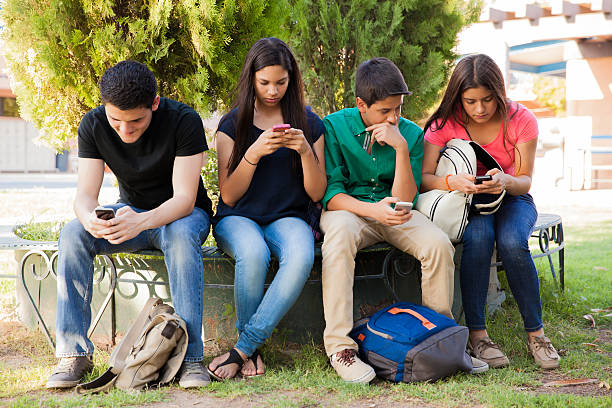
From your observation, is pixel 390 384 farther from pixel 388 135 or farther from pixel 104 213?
pixel 104 213

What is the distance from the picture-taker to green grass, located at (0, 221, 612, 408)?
2.82 meters

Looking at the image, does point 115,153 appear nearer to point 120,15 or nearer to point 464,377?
point 120,15

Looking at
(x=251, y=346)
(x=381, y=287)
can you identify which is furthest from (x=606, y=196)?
(x=251, y=346)

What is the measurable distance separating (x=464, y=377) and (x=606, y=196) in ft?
33.9

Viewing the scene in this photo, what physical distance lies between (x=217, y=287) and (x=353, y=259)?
2.67 feet

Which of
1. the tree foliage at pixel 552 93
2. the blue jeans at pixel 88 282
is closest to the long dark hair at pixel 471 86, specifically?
the blue jeans at pixel 88 282

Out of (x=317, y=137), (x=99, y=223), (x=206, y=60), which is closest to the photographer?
(x=99, y=223)

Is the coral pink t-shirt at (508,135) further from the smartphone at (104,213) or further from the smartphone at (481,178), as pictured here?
the smartphone at (104,213)

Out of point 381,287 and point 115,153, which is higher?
point 115,153

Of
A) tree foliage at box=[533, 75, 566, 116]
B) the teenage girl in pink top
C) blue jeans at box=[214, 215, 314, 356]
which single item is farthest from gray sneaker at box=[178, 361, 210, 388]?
tree foliage at box=[533, 75, 566, 116]

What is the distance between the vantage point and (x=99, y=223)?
9.90ft

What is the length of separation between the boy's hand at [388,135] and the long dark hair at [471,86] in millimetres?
443

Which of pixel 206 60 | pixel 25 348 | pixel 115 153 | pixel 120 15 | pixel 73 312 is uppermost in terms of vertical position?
pixel 120 15

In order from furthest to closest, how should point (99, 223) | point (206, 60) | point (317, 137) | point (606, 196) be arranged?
1. point (606, 196)
2. point (206, 60)
3. point (317, 137)
4. point (99, 223)
